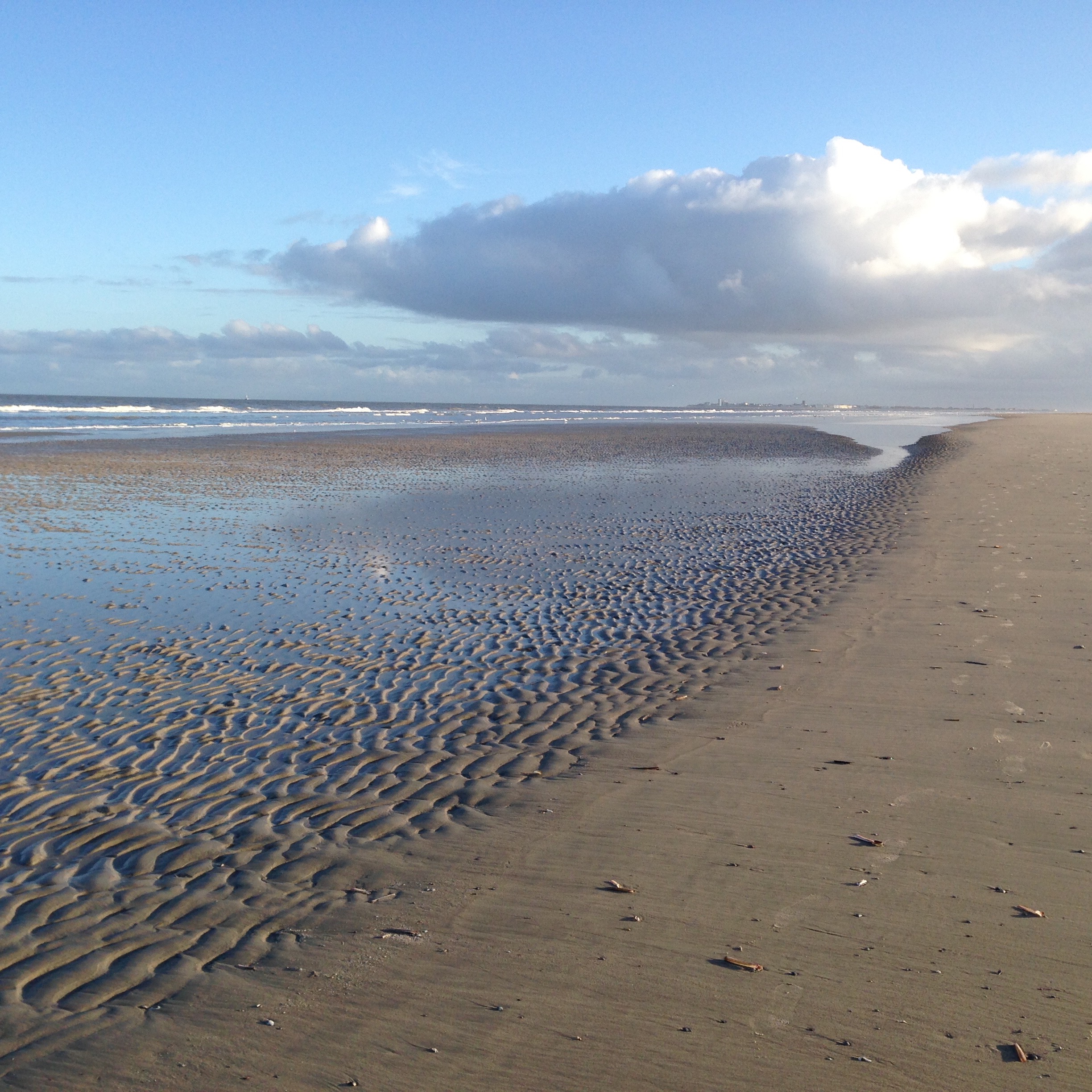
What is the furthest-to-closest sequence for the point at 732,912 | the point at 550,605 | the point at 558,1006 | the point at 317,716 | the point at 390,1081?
1. the point at 550,605
2. the point at 317,716
3. the point at 732,912
4. the point at 558,1006
5. the point at 390,1081

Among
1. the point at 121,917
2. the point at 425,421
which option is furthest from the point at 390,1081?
the point at 425,421

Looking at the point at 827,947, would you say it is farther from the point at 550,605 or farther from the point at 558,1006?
the point at 550,605

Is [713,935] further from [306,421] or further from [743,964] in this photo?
[306,421]

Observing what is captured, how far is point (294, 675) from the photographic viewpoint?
32.4 ft

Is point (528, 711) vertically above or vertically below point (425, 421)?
below

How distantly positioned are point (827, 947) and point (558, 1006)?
1.48m

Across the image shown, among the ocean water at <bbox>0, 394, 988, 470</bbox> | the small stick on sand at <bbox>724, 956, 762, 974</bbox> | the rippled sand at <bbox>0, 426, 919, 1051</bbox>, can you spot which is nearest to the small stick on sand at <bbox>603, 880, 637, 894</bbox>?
the small stick on sand at <bbox>724, 956, 762, 974</bbox>

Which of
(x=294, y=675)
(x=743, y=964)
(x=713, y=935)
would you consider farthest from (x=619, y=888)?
(x=294, y=675)

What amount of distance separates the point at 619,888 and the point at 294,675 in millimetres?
5566

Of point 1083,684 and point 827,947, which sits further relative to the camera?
point 1083,684

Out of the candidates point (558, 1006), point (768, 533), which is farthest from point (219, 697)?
point (768, 533)

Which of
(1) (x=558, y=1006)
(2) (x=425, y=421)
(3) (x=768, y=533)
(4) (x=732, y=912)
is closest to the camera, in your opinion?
(1) (x=558, y=1006)

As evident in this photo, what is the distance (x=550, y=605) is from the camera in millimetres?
13070

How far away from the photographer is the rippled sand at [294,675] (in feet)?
17.9
